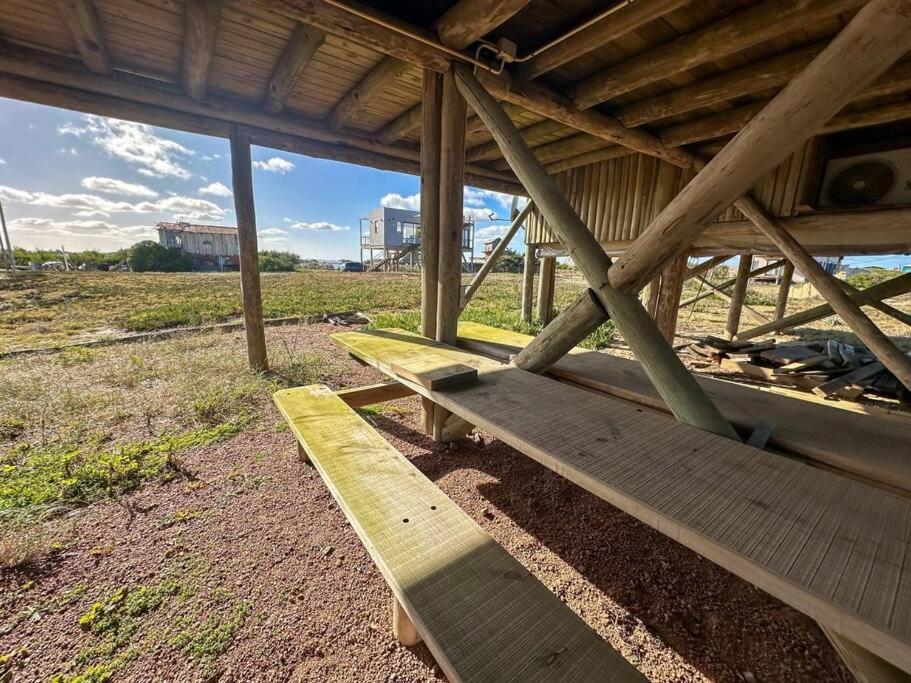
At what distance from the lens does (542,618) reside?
4.00ft

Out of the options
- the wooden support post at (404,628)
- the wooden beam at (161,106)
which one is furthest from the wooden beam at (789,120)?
the wooden beam at (161,106)

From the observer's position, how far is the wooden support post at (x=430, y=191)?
9.10 feet

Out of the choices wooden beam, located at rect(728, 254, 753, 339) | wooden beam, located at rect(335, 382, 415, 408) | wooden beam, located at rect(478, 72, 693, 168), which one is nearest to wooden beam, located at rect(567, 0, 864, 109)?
wooden beam, located at rect(478, 72, 693, 168)

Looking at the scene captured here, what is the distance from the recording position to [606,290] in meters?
1.96

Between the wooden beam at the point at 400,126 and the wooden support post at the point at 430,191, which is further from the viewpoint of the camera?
the wooden beam at the point at 400,126

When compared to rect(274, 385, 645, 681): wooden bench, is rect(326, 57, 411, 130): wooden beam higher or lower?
higher

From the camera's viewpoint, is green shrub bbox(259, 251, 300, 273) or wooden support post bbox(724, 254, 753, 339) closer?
wooden support post bbox(724, 254, 753, 339)

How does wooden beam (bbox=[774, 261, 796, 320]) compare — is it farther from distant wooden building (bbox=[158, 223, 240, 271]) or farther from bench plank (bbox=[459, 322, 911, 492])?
distant wooden building (bbox=[158, 223, 240, 271])

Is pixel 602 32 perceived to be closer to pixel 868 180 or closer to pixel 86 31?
pixel 86 31

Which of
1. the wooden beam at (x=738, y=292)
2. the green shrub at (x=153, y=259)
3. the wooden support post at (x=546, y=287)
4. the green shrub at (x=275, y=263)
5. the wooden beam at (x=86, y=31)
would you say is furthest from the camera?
the green shrub at (x=275, y=263)

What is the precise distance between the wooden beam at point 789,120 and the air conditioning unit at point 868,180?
4.20 metres

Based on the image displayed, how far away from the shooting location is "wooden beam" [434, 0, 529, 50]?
1.95 metres

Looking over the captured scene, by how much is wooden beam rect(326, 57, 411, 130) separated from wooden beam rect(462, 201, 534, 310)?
3.41 meters

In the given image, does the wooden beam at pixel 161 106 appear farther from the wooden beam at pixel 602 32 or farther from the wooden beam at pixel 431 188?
the wooden beam at pixel 602 32
